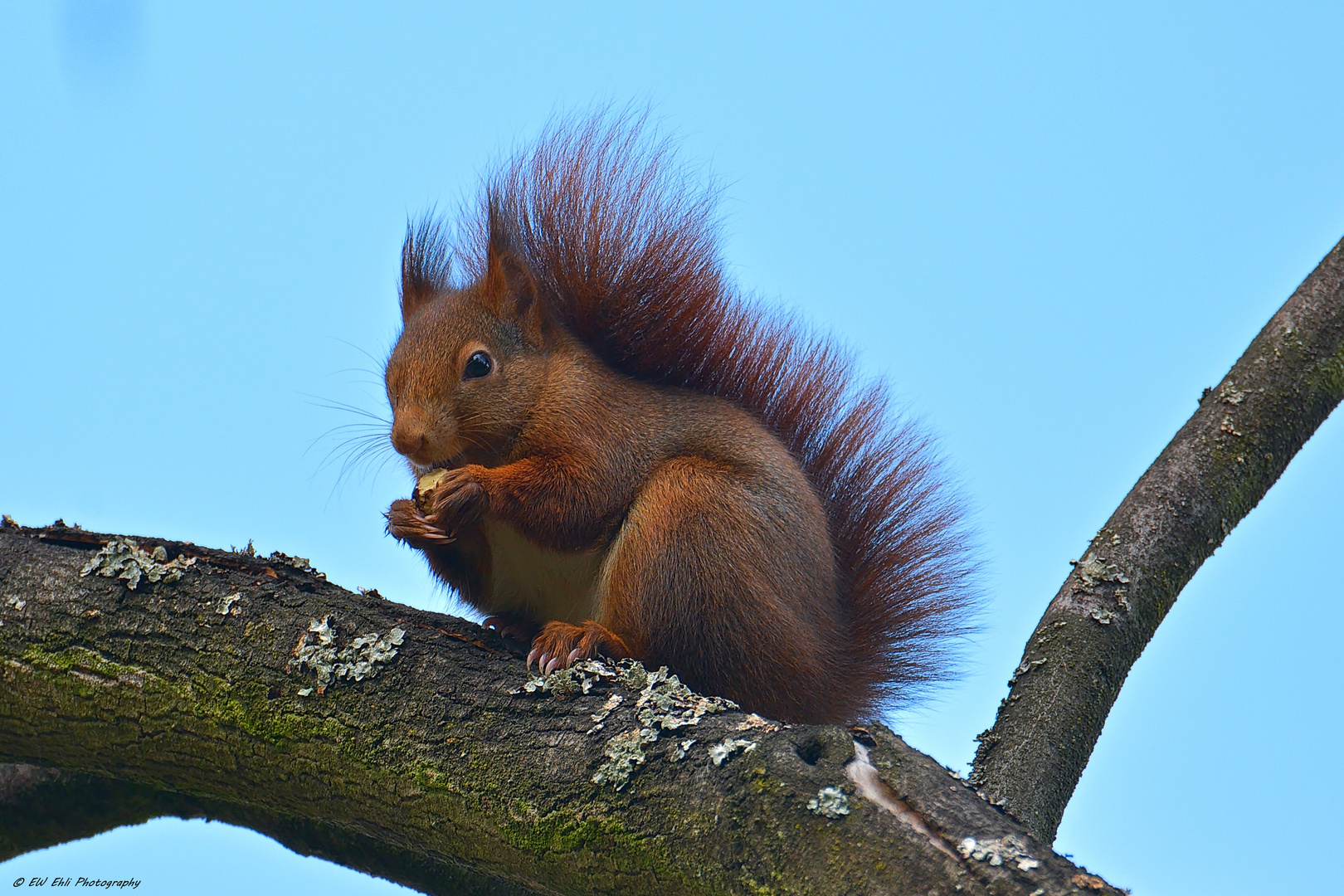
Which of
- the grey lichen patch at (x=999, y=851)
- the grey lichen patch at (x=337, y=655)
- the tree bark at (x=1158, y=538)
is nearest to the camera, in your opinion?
the grey lichen patch at (x=999, y=851)

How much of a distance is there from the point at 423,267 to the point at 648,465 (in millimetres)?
990

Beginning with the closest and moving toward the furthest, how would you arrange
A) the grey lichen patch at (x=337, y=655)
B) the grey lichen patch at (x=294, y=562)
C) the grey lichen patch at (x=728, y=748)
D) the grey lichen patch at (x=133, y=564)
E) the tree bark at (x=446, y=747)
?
1. the tree bark at (x=446, y=747)
2. the grey lichen patch at (x=728, y=748)
3. the grey lichen patch at (x=337, y=655)
4. the grey lichen patch at (x=133, y=564)
5. the grey lichen patch at (x=294, y=562)

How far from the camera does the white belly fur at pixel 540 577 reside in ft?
7.50

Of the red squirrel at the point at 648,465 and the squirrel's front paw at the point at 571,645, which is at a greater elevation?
the red squirrel at the point at 648,465

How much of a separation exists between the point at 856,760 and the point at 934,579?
3.93 ft

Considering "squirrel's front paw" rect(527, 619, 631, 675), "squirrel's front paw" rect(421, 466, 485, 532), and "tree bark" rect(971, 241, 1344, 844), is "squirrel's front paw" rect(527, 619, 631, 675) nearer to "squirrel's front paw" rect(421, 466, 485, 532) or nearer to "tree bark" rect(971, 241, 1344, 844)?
"squirrel's front paw" rect(421, 466, 485, 532)

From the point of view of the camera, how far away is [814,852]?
1.39 m

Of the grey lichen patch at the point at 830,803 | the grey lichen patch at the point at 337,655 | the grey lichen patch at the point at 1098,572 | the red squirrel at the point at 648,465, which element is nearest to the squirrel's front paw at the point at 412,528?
the red squirrel at the point at 648,465

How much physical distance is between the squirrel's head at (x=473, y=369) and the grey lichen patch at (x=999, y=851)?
1.46m

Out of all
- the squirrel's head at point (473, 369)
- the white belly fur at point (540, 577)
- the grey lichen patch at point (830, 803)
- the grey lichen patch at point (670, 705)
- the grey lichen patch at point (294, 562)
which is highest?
the squirrel's head at point (473, 369)

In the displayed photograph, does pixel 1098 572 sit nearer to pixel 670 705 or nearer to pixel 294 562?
pixel 670 705

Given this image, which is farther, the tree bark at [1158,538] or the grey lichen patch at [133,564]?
the tree bark at [1158,538]

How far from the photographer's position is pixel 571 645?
1957 millimetres

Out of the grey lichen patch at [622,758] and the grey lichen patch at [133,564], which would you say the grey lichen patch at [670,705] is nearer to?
the grey lichen patch at [622,758]
